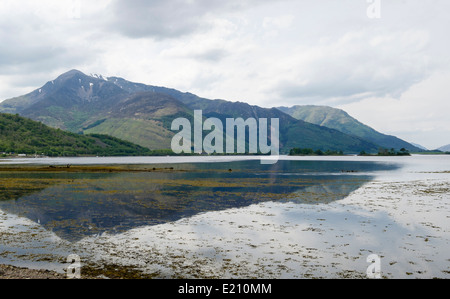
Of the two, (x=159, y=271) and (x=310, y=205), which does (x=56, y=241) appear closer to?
(x=159, y=271)

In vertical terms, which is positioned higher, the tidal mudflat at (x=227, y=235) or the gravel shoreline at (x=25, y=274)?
the gravel shoreline at (x=25, y=274)

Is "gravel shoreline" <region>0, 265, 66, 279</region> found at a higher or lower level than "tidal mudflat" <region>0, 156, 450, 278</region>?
higher

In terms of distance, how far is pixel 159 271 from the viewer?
67.5 feet

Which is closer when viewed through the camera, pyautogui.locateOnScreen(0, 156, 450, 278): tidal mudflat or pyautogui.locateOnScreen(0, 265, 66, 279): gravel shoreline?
pyautogui.locateOnScreen(0, 265, 66, 279): gravel shoreline
